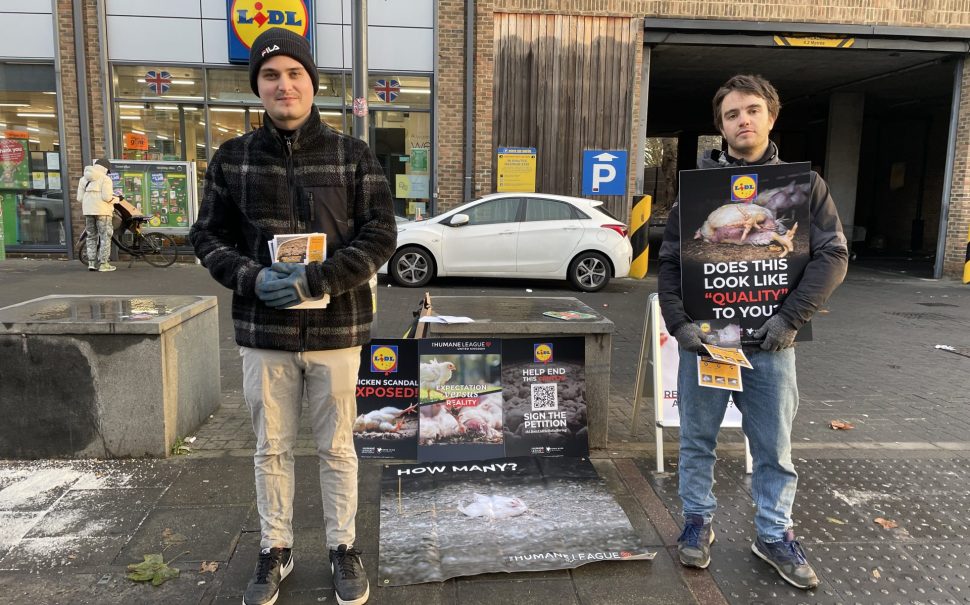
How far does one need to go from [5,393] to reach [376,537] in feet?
7.88

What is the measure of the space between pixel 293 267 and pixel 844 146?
20.1 metres

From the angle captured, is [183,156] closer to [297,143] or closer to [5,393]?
[5,393]

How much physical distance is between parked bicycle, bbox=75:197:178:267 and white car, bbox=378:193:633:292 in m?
4.70

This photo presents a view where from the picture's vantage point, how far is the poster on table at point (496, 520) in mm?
2850

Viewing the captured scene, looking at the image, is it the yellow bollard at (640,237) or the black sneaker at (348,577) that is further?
the yellow bollard at (640,237)

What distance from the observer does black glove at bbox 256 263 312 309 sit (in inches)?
92.5

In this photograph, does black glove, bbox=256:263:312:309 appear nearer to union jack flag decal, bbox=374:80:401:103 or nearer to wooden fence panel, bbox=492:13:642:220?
wooden fence panel, bbox=492:13:642:220

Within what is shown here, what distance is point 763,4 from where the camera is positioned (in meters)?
12.7

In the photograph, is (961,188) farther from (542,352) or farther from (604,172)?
(542,352)

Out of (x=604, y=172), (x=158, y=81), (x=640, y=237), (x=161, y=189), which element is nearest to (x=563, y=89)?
(x=604, y=172)

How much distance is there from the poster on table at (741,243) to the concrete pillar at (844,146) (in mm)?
18297

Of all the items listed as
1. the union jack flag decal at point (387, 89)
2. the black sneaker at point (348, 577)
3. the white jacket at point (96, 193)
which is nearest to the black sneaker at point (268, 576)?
the black sneaker at point (348, 577)

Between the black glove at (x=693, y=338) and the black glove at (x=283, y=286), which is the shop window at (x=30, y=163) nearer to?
the black glove at (x=283, y=286)

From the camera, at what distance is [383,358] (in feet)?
12.7
